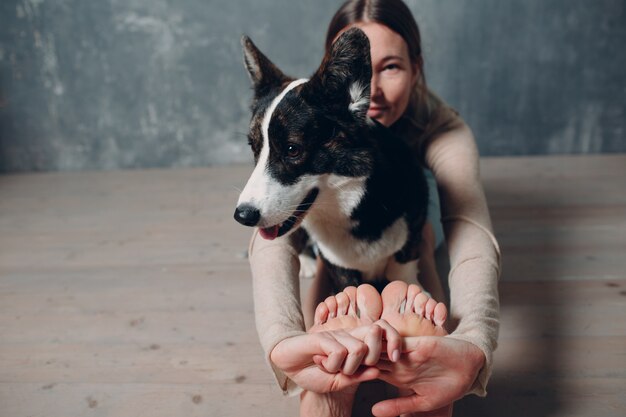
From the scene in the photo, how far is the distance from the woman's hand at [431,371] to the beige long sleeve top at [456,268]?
6 cm

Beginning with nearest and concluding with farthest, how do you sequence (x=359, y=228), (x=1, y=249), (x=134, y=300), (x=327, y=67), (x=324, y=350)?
(x=324, y=350) → (x=327, y=67) → (x=359, y=228) → (x=134, y=300) → (x=1, y=249)

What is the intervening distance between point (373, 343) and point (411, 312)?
0.14 m

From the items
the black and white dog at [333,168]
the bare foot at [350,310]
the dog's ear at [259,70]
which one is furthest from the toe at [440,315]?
the dog's ear at [259,70]

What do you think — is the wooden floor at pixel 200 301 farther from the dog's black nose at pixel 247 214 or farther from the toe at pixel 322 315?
the dog's black nose at pixel 247 214

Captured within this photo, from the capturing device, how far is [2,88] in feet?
9.99

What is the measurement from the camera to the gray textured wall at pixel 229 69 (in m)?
2.81

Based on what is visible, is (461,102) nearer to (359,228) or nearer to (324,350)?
(359,228)

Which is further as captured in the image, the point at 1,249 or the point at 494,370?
the point at 1,249

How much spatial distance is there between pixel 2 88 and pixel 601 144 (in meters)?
3.24

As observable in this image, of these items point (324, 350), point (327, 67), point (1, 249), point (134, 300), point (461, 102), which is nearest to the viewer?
point (324, 350)

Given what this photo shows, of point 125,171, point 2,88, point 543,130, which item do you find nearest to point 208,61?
point 125,171

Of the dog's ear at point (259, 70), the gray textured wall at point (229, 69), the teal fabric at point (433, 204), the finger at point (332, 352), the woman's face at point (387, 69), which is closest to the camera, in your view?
the finger at point (332, 352)

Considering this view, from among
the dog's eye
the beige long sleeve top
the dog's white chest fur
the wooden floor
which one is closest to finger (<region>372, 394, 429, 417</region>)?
the beige long sleeve top

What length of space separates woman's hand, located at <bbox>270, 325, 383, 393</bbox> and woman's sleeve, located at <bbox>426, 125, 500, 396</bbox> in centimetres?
19
